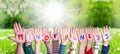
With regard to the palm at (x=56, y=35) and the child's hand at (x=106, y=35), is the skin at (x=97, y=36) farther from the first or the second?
the palm at (x=56, y=35)

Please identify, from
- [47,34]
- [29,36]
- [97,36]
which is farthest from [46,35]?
[97,36]

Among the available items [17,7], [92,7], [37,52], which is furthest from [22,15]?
[92,7]

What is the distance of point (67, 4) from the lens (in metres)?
3.21

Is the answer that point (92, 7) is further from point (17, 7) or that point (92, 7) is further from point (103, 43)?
point (17, 7)

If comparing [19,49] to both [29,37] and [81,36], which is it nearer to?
[29,37]

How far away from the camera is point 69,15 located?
321cm

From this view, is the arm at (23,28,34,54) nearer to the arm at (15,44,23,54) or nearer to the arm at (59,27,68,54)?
the arm at (15,44,23,54)

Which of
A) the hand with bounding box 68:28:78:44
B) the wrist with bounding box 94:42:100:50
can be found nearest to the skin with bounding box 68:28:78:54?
the hand with bounding box 68:28:78:44

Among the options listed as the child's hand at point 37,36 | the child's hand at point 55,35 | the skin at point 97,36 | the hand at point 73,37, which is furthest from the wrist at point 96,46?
the child's hand at point 37,36

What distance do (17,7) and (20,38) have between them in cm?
26

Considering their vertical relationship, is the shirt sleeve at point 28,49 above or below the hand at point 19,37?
below

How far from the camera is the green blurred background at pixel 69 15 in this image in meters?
3.17

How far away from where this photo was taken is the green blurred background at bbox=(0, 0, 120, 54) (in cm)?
317

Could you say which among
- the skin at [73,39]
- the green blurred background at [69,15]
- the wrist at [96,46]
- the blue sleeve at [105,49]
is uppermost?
the green blurred background at [69,15]
